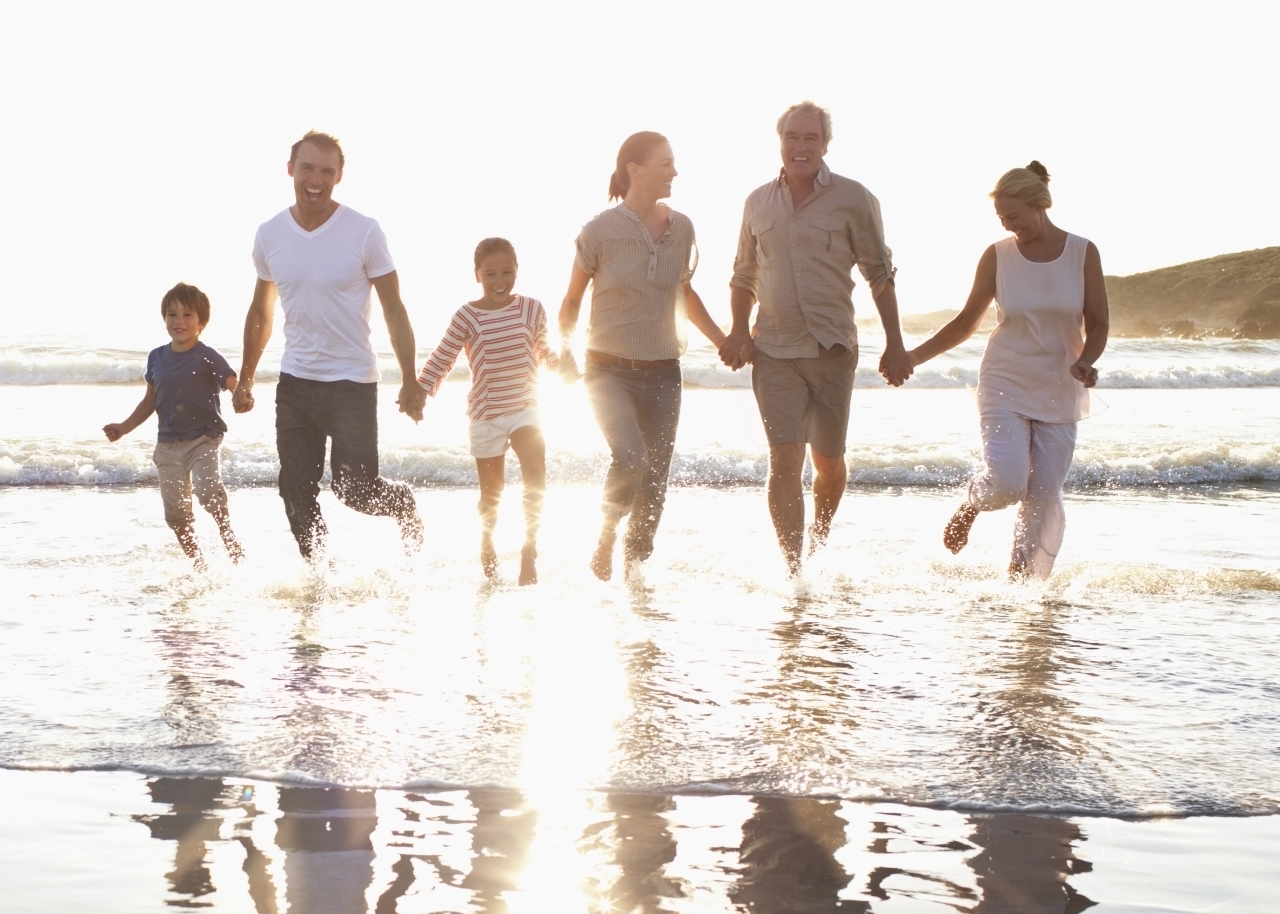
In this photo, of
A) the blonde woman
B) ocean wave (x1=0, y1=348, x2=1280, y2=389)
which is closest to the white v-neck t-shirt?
the blonde woman

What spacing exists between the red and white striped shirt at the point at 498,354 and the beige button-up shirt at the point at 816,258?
3.69 feet

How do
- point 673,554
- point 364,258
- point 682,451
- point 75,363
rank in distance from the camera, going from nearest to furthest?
point 364,258
point 673,554
point 682,451
point 75,363

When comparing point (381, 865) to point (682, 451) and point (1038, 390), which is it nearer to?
point (1038, 390)

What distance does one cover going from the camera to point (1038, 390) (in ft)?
19.8

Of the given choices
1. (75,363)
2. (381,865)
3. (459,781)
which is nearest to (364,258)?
(459,781)

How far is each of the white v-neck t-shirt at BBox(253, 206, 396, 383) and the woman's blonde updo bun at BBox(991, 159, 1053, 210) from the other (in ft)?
9.05

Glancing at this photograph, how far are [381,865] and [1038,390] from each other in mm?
4110

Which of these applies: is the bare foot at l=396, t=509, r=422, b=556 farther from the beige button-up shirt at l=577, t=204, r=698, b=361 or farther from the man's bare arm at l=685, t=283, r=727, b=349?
the man's bare arm at l=685, t=283, r=727, b=349

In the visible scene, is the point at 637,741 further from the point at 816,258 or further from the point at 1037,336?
the point at 1037,336

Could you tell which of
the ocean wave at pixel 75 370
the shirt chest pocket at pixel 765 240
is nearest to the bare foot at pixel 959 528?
the shirt chest pocket at pixel 765 240

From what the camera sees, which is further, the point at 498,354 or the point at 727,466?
the point at 727,466

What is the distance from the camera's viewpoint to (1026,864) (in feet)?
9.72

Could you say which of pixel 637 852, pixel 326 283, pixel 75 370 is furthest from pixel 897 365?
pixel 75 370

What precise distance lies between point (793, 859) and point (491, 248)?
13.0 ft
